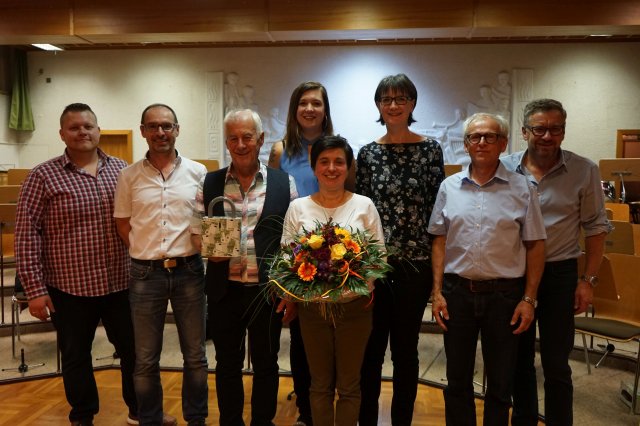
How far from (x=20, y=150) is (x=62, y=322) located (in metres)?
9.24

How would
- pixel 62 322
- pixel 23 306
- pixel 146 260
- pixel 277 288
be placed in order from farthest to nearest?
pixel 23 306, pixel 62 322, pixel 146 260, pixel 277 288

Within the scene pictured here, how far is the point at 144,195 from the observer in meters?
2.51

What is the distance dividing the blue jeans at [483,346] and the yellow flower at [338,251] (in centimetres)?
59

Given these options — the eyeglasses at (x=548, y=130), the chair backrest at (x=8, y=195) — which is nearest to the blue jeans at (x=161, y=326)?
the eyeglasses at (x=548, y=130)

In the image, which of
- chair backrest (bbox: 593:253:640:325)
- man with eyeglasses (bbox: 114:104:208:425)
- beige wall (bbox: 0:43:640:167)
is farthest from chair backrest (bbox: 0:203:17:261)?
beige wall (bbox: 0:43:640:167)

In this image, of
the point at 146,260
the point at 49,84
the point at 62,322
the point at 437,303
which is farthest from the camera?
the point at 49,84

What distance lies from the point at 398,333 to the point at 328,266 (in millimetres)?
667

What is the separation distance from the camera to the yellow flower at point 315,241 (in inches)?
78.7

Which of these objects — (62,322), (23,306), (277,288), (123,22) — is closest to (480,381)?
(277,288)

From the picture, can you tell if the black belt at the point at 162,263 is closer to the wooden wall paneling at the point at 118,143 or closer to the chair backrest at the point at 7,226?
the chair backrest at the point at 7,226

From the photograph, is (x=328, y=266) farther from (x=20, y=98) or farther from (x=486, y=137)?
(x=20, y=98)

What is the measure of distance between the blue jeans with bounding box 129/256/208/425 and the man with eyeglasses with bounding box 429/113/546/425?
122 centimetres

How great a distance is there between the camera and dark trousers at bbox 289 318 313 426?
8.64 ft

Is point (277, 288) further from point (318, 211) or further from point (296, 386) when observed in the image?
point (296, 386)
